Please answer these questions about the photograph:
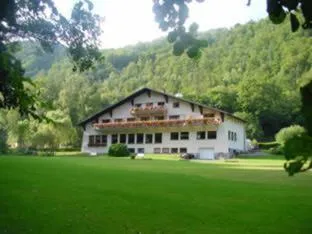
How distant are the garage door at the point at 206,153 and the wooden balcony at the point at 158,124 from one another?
3081mm

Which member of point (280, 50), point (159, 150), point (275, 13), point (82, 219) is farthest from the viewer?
point (280, 50)

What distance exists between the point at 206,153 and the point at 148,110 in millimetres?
9744

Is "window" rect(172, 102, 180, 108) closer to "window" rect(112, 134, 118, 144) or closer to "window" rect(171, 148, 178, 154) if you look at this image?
"window" rect(171, 148, 178, 154)

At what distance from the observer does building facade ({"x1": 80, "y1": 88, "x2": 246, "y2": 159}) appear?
176 feet

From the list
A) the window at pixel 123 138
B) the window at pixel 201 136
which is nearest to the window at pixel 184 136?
the window at pixel 201 136

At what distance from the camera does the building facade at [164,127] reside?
5369 centimetres

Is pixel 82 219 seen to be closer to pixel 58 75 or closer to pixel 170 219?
pixel 170 219

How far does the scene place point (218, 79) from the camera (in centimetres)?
11269

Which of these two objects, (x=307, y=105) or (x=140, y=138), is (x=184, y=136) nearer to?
(x=140, y=138)

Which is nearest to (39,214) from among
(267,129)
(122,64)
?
(267,129)

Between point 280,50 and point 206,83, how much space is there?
19956 millimetres

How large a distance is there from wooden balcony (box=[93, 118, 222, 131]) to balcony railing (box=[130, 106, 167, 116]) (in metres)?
2.01

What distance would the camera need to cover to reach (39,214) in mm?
9086

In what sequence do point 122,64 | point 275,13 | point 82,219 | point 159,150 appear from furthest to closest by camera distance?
point 122,64 < point 159,150 < point 82,219 < point 275,13
